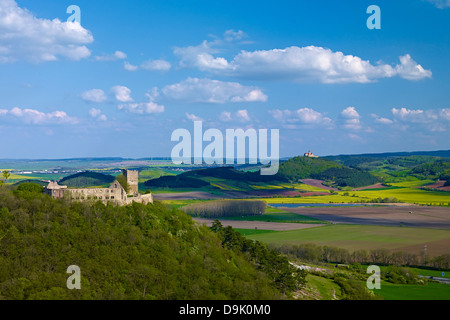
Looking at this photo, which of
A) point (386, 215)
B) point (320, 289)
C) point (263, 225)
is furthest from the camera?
point (386, 215)

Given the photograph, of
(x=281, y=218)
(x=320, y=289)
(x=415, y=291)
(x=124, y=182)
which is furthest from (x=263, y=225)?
(x=124, y=182)

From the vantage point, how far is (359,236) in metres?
126

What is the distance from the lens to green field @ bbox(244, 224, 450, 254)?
4515 inches

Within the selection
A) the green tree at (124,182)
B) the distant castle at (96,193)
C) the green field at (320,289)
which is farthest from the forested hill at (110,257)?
the green tree at (124,182)

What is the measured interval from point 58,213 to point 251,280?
28.8 m

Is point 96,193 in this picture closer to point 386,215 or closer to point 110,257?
point 110,257

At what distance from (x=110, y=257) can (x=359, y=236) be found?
82913 millimetres

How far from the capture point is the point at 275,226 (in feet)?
479

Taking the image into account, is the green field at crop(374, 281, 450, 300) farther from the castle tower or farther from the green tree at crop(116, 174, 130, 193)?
the green tree at crop(116, 174, 130, 193)

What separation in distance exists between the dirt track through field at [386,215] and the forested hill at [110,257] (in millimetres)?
88253

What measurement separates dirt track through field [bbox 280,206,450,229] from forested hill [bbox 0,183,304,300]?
8825 cm

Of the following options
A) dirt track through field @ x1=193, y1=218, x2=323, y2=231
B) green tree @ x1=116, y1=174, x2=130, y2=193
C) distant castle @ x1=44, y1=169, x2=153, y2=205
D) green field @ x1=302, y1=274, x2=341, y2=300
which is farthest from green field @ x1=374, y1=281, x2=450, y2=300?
dirt track through field @ x1=193, y1=218, x2=323, y2=231
